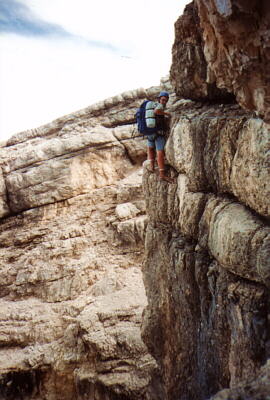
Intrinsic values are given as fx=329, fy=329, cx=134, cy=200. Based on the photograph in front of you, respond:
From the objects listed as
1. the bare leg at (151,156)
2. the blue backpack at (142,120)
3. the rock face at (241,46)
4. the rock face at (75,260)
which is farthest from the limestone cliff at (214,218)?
the rock face at (75,260)

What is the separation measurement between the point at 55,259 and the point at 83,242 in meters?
2.00

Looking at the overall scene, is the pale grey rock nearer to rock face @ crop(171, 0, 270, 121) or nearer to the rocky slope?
the rocky slope

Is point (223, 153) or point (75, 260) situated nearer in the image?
point (223, 153)

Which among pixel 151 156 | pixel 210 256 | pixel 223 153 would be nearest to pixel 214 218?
pixel 210 256

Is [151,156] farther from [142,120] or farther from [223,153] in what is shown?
[223,153]

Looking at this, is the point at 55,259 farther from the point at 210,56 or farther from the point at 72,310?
the point at 210,56

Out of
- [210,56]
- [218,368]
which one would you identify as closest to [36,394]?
[218,368]

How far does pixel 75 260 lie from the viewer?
20.2 metres

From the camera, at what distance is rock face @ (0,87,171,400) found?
14.6m

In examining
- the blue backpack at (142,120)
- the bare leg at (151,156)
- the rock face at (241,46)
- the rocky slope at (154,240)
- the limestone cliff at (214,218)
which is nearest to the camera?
the rock face at (241,46)

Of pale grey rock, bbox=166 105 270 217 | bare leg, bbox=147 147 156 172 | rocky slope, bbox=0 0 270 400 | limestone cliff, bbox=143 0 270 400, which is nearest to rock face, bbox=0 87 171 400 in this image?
rocky slope, bbox=0 0 270 400

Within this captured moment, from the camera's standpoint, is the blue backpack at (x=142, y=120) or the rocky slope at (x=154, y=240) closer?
the rocky slope at (x=154, y=240)

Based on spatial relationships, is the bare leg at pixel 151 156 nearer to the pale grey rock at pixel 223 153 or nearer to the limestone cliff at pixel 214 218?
the limestone cliff at pixel 214 218

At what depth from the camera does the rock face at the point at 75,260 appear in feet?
47.8
